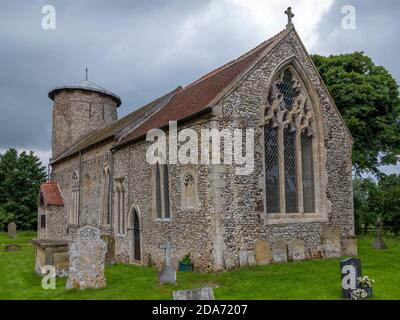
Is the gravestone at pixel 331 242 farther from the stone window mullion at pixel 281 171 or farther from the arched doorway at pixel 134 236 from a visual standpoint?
the arched doorway at pixel 134 236

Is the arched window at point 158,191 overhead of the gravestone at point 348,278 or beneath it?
overhead

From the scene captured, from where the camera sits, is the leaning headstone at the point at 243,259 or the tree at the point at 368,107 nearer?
the leaning headstone at the point at 243,259

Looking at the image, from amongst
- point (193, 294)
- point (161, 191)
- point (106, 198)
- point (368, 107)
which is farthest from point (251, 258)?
point (368, 107)

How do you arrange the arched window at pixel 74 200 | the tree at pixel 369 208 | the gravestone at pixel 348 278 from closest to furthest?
the gravestone at pixel 348 278, the arched window at pixel 74 200, the tree at pixel 369 208

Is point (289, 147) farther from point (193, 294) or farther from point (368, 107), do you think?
point (368, 107)

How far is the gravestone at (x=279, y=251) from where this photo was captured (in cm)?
1323

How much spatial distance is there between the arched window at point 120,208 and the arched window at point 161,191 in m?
2.91

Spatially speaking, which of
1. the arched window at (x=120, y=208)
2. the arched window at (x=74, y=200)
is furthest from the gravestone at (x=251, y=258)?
the arched window at (x=74, y=200)

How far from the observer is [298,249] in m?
14.0

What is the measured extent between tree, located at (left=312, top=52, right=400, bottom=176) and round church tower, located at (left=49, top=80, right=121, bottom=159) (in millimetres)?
17401

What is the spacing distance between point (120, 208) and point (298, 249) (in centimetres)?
814

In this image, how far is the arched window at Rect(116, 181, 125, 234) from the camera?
1755cm
